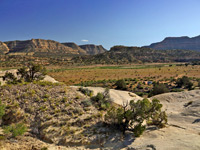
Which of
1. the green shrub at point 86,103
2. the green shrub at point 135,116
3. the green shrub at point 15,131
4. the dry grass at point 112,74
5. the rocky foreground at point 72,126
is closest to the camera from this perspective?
the rocky foreground at point 72,126

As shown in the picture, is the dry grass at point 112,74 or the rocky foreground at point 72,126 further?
the dry grass at point 112,74

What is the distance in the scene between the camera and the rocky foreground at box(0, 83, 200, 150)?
26.5 feet

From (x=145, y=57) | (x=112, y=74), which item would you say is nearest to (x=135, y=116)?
(x=112, y=74)

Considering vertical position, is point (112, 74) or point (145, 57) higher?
point (145, 57)

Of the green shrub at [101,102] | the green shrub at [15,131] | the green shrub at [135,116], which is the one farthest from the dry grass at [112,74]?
the green shrub at [135,116]

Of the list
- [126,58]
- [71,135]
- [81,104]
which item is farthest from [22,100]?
[126,58]

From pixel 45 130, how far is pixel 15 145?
1757 millimetres

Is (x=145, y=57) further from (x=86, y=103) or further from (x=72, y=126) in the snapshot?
(x=72, y=126)

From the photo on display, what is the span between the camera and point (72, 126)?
9391 millimetres

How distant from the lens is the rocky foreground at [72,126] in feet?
26.5

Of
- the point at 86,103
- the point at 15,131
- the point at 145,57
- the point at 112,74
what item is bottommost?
the point at 15,131

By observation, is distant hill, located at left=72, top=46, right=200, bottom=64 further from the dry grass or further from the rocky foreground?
the rocky foreground

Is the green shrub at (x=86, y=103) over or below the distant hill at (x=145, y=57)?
below

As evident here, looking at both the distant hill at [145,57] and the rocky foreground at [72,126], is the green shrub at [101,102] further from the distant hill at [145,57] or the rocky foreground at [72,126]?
the distant hill at [145,57]
